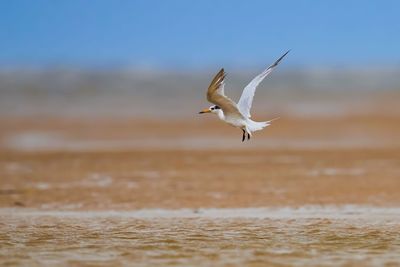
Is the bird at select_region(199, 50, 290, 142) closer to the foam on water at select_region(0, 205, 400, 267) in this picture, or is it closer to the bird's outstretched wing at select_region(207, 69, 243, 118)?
the bird's outstretched wing at select_region(207, 69, 243, 118)

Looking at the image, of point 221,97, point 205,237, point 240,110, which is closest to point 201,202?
point 240,110

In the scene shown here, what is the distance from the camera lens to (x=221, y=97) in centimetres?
1168

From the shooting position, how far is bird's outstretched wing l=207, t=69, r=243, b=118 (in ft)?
37.0

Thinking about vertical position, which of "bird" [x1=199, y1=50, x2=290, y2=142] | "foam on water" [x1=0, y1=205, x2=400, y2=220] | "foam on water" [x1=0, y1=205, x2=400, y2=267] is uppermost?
"bird" [x1=199, y1=50, x2=290, y2=142]

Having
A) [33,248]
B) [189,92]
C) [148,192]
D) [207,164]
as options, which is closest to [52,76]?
[189,92]

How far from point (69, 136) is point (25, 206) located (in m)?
24.9

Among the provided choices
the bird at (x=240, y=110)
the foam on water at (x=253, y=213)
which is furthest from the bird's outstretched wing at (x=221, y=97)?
the foam on water at (x=253, y=213)

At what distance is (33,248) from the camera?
402 inches

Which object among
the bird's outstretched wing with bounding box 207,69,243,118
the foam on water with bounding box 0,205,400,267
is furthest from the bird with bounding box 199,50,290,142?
the foam on water with bounding box 0,205,400,267

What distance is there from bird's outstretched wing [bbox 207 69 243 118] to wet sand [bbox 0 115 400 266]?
150 centimetres

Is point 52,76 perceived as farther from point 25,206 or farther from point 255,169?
point 25,206

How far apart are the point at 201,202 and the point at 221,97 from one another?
4.45 m

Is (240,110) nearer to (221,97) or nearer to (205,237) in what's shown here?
(221,97)

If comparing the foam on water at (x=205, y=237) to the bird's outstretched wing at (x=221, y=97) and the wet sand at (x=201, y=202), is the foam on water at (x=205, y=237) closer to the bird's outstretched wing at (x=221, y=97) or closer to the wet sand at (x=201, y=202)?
the wet sand at (x=201, y=202)
